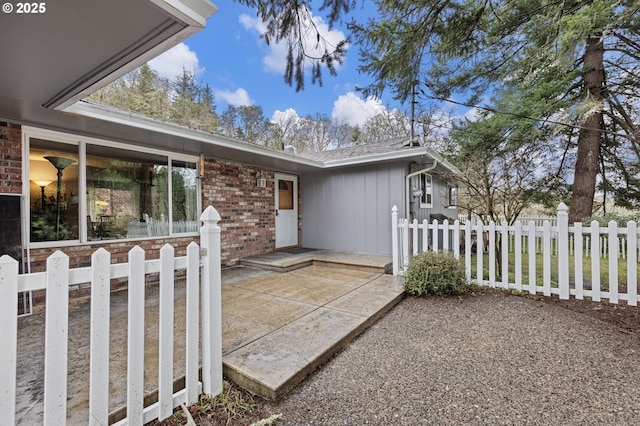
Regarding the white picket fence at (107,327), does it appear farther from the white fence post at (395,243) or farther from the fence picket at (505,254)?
the fence picket at (505,254)

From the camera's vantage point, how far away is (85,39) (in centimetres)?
198

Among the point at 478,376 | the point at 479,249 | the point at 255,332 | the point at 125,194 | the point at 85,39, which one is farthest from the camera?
the point at 125,194

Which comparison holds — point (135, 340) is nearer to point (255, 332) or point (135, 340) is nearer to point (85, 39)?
point (255, 332)

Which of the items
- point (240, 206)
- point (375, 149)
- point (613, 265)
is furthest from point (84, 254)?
point (613, 265)

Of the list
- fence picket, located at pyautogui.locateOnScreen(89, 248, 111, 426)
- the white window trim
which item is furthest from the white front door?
fence picket, located at pyautogui.locateOnScreen(89, 248, 111, 426)

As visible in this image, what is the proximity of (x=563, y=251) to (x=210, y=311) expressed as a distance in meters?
4.68

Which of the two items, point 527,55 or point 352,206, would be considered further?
point 352,206

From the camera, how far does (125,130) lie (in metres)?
4.16

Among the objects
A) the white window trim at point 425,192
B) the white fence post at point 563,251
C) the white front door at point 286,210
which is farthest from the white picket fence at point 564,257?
the white front door at point 286,210

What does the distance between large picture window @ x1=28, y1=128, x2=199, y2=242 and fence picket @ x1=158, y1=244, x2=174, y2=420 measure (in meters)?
3.64

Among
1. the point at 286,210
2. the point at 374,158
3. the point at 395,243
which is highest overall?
the point at 374,158

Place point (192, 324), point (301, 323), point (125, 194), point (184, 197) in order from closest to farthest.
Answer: point (192, 324) → point (301, 323) → point (125, 194) → point (184, 197)

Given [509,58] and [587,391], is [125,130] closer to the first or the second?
[587,391]

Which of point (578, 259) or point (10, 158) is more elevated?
point (10, 158)
